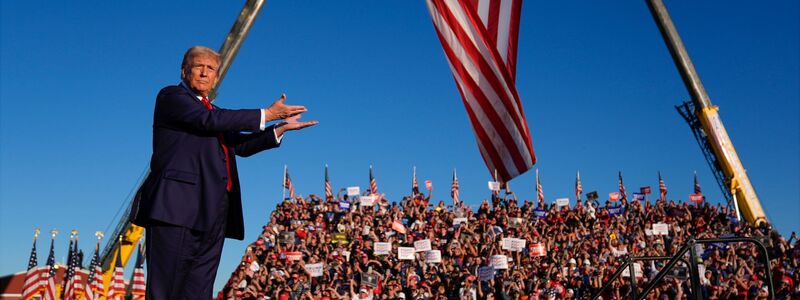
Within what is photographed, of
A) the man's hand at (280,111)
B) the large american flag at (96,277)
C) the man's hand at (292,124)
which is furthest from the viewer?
A: the large american flag at (96,277)

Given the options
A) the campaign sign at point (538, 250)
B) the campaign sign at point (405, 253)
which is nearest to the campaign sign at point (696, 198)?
the campaign sign at point (538, 250)

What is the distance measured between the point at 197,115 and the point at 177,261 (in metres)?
0.59

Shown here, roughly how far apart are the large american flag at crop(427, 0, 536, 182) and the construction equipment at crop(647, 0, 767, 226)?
14012 millimetres

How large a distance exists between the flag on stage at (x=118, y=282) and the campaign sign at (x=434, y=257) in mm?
8669

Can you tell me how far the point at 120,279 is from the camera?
58.4ft

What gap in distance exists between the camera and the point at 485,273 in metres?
14.9

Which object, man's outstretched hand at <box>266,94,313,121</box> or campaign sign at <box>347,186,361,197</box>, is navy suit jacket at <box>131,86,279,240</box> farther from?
campaign sign at <box>347,186,361,197</box>

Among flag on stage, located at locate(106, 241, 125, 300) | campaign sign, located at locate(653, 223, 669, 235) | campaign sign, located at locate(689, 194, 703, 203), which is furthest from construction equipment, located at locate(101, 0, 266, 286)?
campaign sign, located at locate(689, 194, 703, 203)

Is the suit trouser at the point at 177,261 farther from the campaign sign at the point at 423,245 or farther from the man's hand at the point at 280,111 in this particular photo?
the campaign sign at the point at 423,245

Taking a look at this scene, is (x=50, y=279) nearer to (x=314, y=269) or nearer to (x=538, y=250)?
(x=314, y=269)

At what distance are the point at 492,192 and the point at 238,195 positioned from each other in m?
19.4

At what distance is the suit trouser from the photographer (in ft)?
8.21

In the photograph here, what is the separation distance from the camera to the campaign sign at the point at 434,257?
1659 cm

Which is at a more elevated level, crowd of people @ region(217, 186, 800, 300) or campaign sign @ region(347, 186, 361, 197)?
campaign sign @ region(347, 186, 361, 197)
